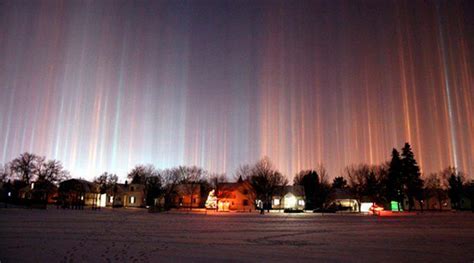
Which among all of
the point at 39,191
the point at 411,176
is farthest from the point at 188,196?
the point at 411,176

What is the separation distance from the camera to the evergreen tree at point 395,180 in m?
101

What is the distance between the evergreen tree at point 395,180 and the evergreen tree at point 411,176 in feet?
4.21

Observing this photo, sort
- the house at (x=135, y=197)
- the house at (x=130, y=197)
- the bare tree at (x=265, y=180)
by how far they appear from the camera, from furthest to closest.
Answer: the house at (x=135, y=197) < the house at (x=130, y=197) < the bare tree at (x=265, y=180)

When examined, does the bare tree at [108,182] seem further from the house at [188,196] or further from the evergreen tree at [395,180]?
the evergreen tree at [395,180]

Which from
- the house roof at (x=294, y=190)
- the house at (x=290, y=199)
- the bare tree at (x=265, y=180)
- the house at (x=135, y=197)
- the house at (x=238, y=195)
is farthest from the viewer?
the house at (x=135, y=197)

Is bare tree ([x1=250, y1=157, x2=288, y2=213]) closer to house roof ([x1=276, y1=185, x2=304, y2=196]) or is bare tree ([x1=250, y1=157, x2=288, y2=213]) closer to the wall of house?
the wall of house

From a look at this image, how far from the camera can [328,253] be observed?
16.3 m

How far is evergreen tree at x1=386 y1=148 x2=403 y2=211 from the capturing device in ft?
332

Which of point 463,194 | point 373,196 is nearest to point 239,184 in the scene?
point 373,196

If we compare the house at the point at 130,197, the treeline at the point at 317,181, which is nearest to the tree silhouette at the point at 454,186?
the treeline at the point at 317,181

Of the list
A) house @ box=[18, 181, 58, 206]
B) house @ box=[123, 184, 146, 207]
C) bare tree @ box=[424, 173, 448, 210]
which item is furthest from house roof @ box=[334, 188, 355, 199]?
house @ box=[18, 181, 58, 206]

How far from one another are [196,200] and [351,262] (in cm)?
11874

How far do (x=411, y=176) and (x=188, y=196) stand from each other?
71.3 metres

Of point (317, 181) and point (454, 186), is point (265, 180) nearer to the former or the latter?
point (317, 181)
